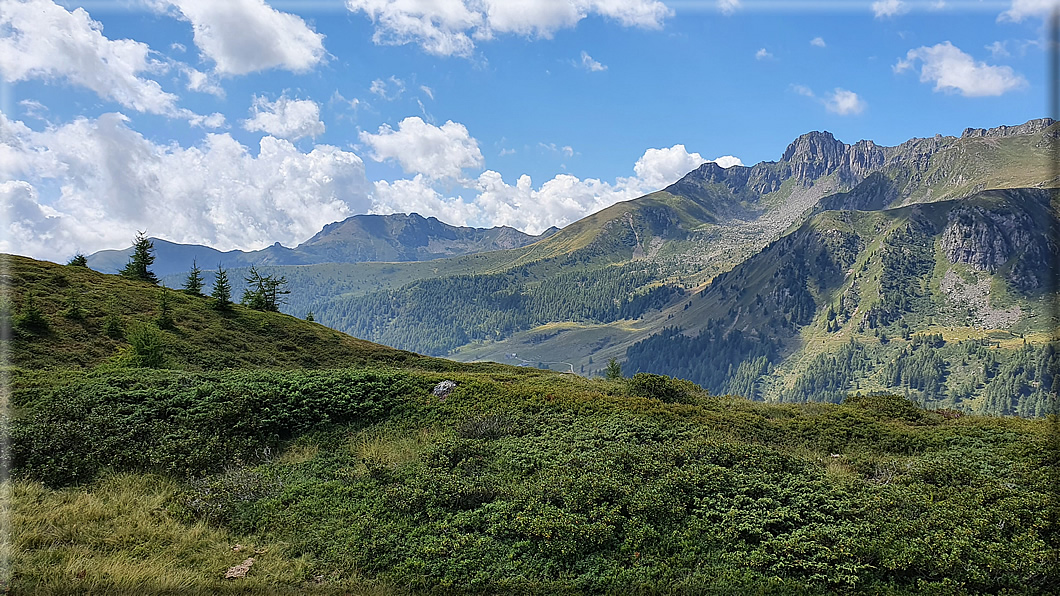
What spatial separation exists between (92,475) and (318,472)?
6.18 m

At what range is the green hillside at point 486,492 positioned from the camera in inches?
411

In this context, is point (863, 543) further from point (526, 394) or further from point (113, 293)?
point (113, 293)

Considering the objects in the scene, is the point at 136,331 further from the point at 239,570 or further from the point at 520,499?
the point at 520,499

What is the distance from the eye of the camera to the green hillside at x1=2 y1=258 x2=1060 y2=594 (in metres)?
10.4

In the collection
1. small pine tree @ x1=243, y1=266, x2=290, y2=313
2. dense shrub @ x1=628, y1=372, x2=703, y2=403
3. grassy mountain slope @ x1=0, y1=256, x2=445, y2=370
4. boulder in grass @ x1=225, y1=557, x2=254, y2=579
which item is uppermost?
small pine tree @ x1=243, y1=266, x2=290, y2=313

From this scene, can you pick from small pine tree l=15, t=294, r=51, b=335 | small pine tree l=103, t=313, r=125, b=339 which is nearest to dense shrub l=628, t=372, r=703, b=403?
small pine tree l=103, t=313, r=125, b=339

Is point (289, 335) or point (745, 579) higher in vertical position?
point (289, 335)

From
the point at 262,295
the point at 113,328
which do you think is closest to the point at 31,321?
the point at 113,328

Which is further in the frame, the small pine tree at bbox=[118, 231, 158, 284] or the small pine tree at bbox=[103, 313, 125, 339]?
the small pine tree at bbox=[118, 231, 158, 284]

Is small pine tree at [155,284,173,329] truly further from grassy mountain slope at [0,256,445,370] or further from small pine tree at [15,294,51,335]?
small pine tree at [15,294,51,335]

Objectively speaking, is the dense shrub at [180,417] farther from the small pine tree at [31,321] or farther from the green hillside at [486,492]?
the small pine tree at [31,321]

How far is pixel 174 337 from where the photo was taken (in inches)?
1324

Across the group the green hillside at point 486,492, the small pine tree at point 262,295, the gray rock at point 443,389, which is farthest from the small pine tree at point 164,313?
the gray rock at point 443,389

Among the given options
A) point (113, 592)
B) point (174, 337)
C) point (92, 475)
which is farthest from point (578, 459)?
point (174, 337)
